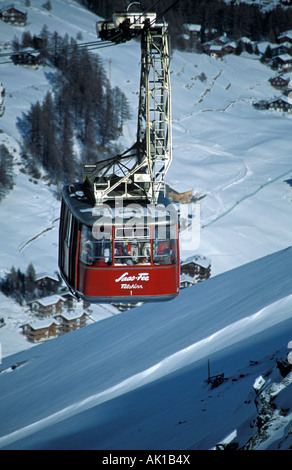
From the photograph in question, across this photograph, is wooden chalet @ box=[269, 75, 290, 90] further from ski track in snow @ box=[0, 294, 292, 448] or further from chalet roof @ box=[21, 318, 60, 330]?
ski track in snow @ box=[0, 294, 292, 448]

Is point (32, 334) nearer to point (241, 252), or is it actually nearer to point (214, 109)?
point (241, 252)

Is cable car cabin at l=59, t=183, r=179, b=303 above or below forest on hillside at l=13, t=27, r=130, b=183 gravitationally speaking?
above

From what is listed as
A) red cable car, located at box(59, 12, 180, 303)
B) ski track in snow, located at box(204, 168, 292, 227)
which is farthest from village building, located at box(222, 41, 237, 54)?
red cable car, located at box(59, 12, 180, 303)

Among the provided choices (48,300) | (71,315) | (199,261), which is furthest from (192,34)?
(71,315)

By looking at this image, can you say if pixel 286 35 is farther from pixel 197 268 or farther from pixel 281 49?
pixel 197 268

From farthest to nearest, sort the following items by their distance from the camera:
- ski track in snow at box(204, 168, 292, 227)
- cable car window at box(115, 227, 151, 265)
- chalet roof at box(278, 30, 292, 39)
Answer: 1. chalet roof at box(278, 30, 292, 39)
2. ski track in snow at box(204, 168, 292, 227)
3. cable car window at box(115, 227, 151, 265)

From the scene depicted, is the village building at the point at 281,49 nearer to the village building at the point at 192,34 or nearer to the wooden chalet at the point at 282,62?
the wooden chalet at the point at 282,62
